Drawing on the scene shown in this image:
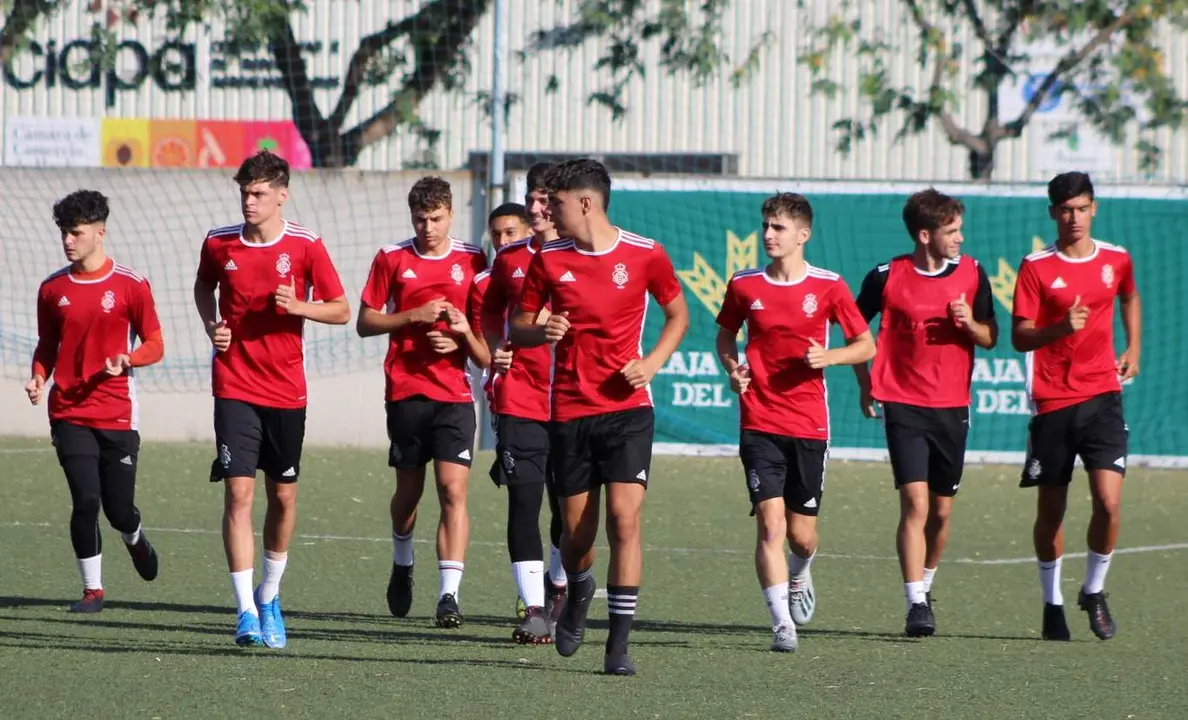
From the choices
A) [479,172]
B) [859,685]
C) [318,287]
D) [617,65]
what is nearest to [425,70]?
[617,65]

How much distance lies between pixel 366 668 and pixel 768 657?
1.61 meters

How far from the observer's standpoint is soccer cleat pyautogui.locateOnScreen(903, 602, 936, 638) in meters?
8.29

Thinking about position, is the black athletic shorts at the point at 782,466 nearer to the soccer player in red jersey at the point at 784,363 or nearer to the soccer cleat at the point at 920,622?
the soccer player in red jersey at the point at 784,363

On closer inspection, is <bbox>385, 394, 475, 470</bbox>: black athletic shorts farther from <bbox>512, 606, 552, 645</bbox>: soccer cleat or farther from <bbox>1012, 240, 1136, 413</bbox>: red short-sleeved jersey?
<bbox>1012, 240, 1136, 413</bbox>: red short-sleeved jersey

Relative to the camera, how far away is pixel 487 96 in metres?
16.7

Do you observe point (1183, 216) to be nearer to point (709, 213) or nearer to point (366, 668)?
point (709, 213)

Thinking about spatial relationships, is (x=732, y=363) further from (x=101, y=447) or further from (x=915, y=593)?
(x=101, y=447)

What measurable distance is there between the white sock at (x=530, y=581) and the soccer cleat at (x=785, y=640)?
956mm

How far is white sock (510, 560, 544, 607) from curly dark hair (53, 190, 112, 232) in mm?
2457

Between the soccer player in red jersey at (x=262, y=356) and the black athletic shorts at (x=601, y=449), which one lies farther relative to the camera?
the soccer player in red jersey at (x=262, y=356)

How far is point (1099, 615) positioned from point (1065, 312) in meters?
1.32

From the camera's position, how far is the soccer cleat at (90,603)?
856cm

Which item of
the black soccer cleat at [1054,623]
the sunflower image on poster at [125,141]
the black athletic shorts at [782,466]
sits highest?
the sunflower image on poster at [125,141]

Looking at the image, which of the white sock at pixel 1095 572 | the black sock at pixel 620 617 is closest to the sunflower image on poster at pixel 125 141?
the white sock at pixel 1095 572
